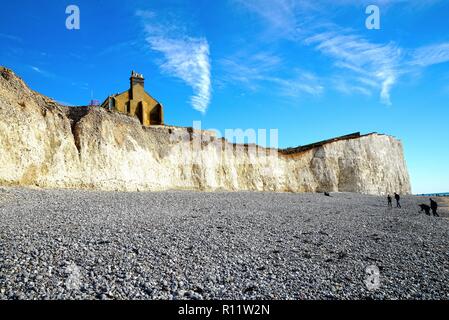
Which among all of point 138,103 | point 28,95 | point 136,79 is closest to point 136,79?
point 136,79

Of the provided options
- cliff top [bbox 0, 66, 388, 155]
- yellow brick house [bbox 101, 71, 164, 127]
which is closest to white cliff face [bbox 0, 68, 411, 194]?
cliff top [bbox 0, 66, 388, 155]

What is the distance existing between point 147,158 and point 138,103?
1425 centimetres

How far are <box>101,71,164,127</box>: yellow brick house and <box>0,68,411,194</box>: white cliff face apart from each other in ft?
28.9

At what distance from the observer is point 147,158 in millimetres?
26531

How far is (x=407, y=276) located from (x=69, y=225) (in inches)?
407

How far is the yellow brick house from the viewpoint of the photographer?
37112mm

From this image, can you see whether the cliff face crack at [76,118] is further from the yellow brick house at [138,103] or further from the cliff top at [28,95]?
the yellow brick house at [138,103]

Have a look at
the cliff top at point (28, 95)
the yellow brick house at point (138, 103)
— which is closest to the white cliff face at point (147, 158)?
the cliff top at point (28, 95)

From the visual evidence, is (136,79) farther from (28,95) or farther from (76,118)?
(28,95)

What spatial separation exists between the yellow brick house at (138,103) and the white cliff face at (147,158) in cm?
880

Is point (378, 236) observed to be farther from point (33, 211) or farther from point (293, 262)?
point (33, 211)

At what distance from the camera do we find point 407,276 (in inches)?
291

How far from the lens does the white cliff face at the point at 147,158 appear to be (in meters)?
17.4
